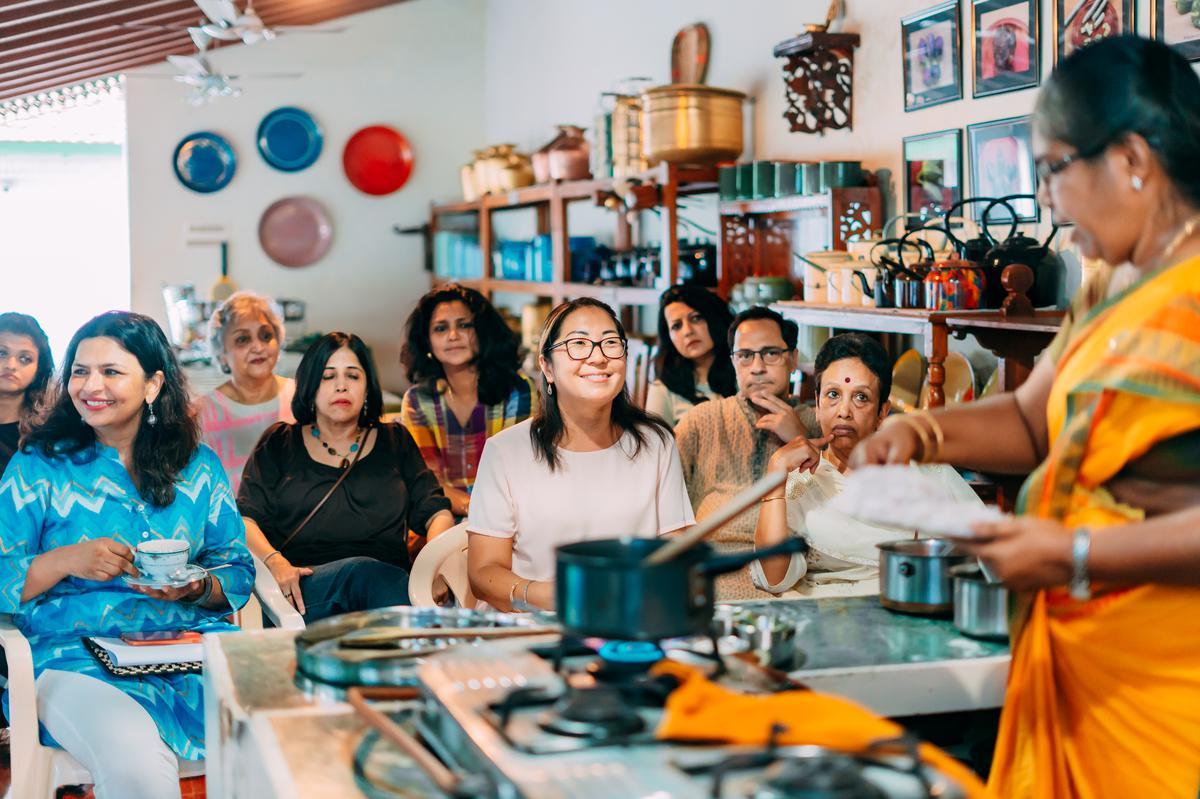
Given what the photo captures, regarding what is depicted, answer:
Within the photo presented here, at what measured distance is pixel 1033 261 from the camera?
10.8 ft

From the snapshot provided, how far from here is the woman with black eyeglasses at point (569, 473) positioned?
262 centimetres

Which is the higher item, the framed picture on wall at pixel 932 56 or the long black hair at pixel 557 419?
the framed picture on wall at pixel 932 56

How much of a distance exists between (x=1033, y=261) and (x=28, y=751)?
2.57m

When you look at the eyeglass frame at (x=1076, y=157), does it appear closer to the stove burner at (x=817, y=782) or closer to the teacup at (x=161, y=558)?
the stove burner at (x=817, y=782)

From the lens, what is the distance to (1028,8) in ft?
11.4

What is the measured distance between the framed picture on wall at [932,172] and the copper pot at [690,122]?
100cm

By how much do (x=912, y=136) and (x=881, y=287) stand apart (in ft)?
2.71

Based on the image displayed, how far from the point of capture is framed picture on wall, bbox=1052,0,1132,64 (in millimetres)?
3057

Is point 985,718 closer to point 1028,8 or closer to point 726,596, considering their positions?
point 726,596

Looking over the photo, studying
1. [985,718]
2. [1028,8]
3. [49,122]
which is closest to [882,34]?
[1028,8]

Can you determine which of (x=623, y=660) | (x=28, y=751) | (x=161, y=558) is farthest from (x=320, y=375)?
(x=623, y=660)

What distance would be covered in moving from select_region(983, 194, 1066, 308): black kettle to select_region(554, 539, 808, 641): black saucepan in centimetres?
228

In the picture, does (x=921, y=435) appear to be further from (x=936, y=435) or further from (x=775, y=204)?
(x=775, y=204)

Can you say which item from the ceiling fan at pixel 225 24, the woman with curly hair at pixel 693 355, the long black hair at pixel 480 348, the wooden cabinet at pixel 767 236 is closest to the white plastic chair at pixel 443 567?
the long black hair at pixel 480 348
